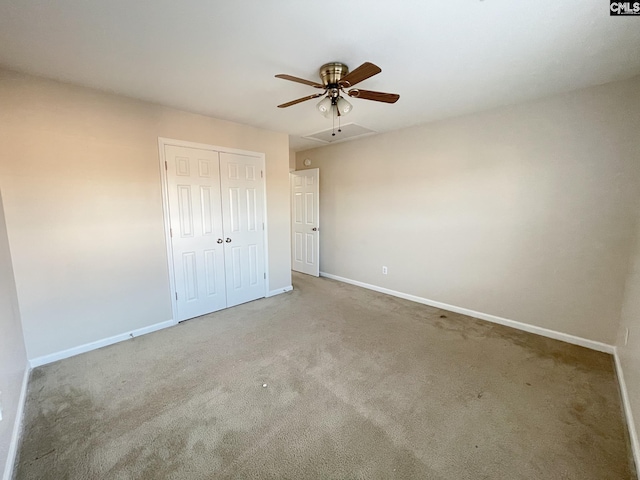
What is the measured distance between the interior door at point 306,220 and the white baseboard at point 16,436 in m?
3.87

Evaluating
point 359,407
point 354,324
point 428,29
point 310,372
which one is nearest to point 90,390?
point 310,372

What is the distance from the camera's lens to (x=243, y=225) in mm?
3730

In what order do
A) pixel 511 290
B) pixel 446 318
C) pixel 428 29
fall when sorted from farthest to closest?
pixel 446 318 → pixel 511 290 → pixel 428 29

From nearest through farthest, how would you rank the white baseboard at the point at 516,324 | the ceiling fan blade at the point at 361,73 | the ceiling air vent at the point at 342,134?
the ceiling fan blade at the point at 361,73 < the white baseboard at the point at 516,324 < the ceiling air vent at the point at 342,134

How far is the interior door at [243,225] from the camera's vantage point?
11.6ft

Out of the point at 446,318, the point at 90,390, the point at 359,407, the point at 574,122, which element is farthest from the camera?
the point at 446,318

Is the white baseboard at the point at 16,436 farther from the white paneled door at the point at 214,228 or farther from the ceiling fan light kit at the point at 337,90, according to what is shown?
the ceiling fan light kit at the point at 337,90

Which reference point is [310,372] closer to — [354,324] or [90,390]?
[354,324]

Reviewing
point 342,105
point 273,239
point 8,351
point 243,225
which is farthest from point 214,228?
point 342,105

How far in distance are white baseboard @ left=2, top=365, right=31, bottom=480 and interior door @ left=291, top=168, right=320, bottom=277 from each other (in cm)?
387

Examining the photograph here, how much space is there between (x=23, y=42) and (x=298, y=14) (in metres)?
1.83

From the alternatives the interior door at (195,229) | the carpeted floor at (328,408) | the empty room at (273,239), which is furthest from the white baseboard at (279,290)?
the carpeted floor at (328,408)

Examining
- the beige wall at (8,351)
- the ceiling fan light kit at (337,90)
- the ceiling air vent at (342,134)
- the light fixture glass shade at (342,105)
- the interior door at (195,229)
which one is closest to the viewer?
the beige wall at (8,351)

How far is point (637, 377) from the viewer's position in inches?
67.8
